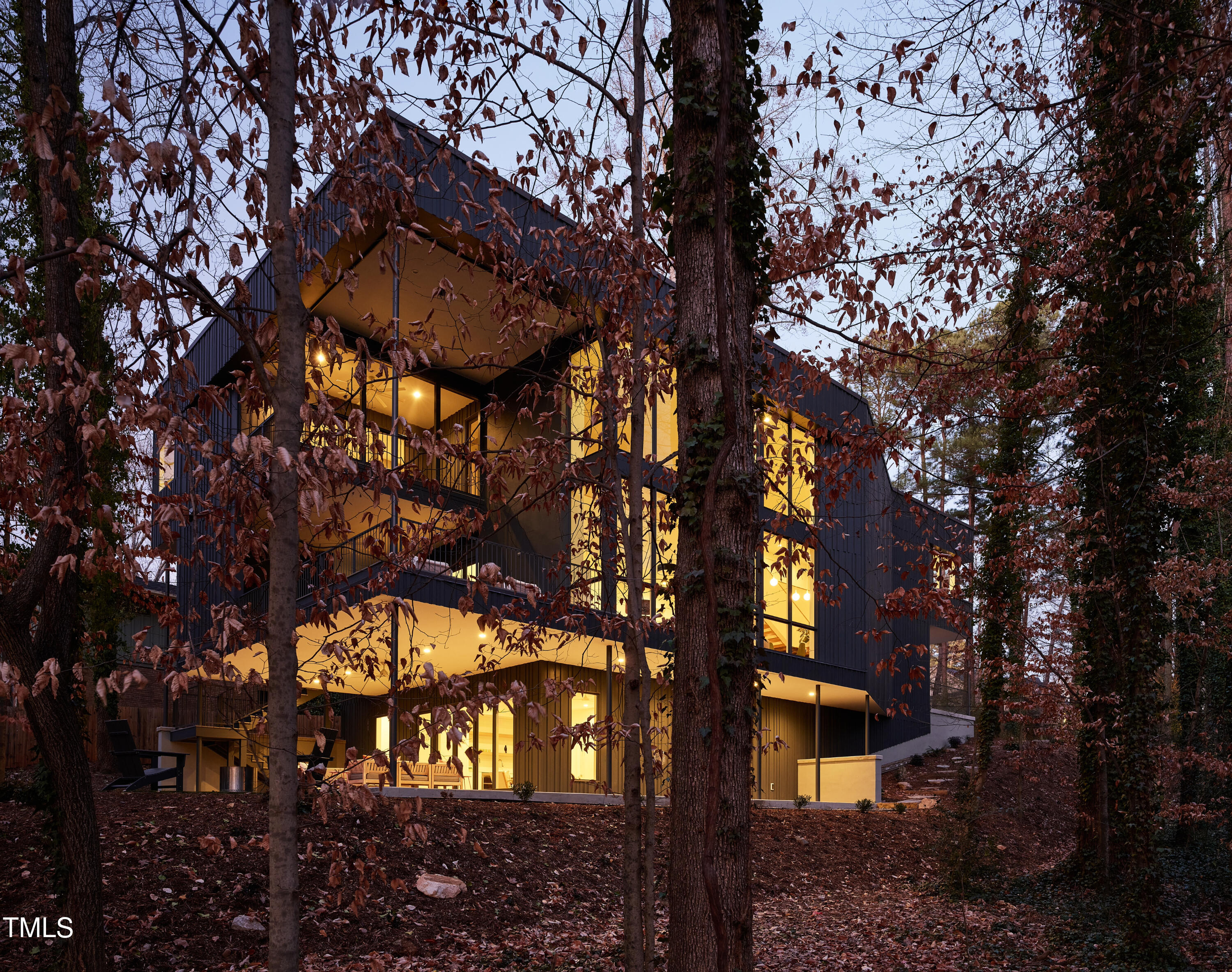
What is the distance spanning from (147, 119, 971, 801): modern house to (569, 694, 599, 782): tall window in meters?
0.05

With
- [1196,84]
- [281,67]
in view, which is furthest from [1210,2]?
[281,67]

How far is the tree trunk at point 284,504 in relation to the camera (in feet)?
11.6

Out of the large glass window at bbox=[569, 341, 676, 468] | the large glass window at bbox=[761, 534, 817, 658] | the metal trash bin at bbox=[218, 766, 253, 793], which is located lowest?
the metal trash bin at bbox=[218, 766, 253, 793]

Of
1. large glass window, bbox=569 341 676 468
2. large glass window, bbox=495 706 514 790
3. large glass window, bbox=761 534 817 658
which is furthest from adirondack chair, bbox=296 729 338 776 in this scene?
large glass window, bbox=761 534 817 658

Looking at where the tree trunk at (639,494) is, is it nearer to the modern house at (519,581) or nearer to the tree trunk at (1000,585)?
the modern house at (519,581)

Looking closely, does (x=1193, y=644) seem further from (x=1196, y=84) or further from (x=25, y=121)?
(x=25, y=121)

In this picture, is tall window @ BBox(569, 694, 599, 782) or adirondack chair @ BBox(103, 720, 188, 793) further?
tall window @ BBox(569, 694, 599, 782)

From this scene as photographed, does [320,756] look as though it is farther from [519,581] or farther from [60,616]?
[519,581]

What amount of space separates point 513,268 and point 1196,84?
15.5ft

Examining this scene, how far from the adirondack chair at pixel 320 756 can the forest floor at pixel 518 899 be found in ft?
1.51

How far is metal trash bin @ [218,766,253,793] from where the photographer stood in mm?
15375

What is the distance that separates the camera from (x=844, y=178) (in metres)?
7.22

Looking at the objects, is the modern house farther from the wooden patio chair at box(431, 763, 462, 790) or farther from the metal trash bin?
the metal trash bin

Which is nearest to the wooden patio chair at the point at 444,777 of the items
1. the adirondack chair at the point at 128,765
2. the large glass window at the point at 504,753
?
the large glass window at the point at 504,753
